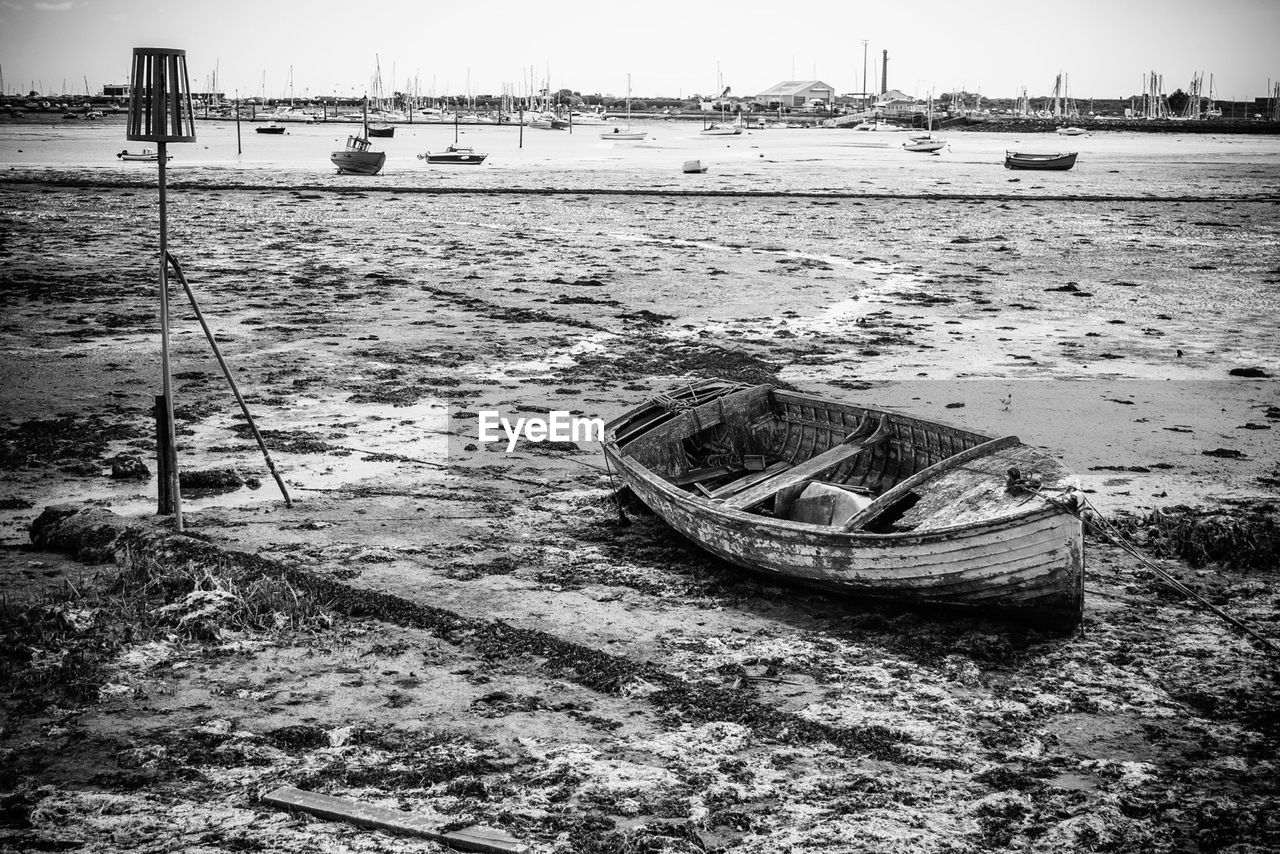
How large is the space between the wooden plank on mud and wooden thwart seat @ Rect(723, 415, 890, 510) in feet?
11.3

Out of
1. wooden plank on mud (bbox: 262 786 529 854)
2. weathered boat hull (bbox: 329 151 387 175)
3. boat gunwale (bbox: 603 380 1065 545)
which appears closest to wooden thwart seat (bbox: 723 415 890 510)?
boat gunwale (bbox: 603 380 1065 545)

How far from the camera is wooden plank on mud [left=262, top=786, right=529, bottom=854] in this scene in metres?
4.72

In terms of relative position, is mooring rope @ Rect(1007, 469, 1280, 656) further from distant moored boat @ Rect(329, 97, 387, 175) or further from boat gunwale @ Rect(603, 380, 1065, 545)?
distant moored boat @ Rect(329, 97, 387, 175)

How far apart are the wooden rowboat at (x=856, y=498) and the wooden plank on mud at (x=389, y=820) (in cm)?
281

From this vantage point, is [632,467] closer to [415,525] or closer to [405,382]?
[415,525]

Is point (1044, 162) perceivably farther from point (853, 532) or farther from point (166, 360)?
point (166, 360)

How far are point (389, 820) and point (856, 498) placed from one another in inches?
154

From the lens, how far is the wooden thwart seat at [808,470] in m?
7.97

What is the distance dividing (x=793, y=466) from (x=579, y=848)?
14.9 feet

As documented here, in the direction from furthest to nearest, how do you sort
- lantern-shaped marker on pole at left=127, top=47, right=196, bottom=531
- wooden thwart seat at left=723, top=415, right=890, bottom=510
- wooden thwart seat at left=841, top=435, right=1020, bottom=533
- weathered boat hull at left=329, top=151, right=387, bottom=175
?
weathered boat hull at left=329, top=151, right=387, bottom=175, wooden thwart seat at left=723, top=415, right=890, bottom=510, lantern-shaped marker on pole at left=127, top=47, right=196, bottom=531, wooden thwart seat at left=841, top=435, right=1020, bottom=533

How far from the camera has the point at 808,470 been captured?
27.1 ft

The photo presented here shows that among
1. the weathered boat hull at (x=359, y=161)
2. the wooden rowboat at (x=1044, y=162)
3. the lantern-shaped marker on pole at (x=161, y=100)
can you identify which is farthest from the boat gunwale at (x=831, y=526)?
the wooden rowboat at (x=1044, y=162)

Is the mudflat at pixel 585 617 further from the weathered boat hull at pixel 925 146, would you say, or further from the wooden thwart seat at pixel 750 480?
the weathered boat hull at pixel 925 146

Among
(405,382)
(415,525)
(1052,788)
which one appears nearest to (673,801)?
(1052,788)
